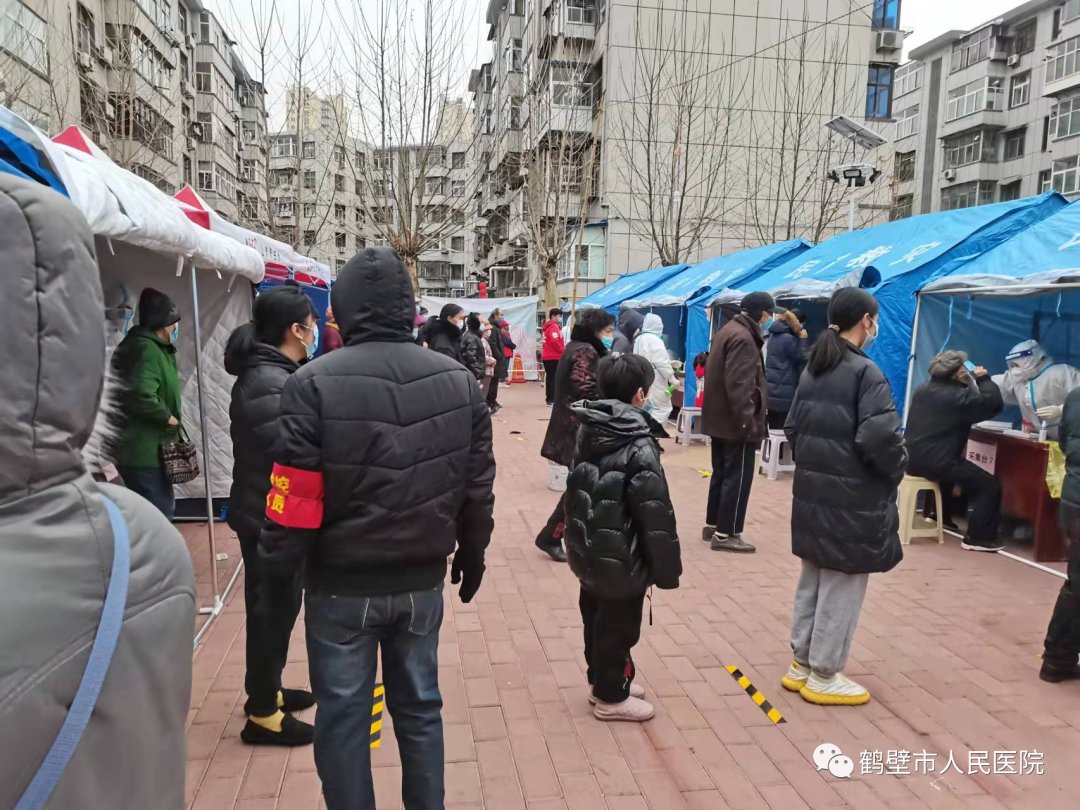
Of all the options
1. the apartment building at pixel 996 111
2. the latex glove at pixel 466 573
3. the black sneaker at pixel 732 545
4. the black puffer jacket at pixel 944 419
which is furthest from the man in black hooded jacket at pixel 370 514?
the apartment building at pixel 996 111

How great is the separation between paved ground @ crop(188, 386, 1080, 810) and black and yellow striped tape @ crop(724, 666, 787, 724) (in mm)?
49

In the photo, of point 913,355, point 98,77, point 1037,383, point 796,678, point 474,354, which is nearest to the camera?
point 796,678

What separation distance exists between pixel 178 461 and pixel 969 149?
49.4 meters

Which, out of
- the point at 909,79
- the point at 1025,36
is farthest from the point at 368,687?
the point at 909,79

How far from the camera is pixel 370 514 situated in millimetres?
2271

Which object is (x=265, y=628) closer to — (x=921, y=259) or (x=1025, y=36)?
(x=921, y=259)

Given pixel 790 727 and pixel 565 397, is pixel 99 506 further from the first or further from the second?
pixel 565 397

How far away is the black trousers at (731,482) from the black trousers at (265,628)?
12.5ft

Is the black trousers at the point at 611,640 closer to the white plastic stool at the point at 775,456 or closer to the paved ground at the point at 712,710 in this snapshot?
the paved ground at the point at 712,710

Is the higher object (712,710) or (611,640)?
(611,640)

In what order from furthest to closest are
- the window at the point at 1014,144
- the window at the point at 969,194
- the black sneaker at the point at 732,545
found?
the window at the point at 969,194, the window at the point at 1014,144, the black sneaker at the point at 732,545

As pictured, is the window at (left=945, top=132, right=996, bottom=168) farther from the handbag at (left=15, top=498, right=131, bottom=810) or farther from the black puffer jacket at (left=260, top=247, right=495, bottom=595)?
the handbag at (left=15, top=498, right=131, bottom=810)

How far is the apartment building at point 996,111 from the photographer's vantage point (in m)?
35.2

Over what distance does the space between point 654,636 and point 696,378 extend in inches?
296
